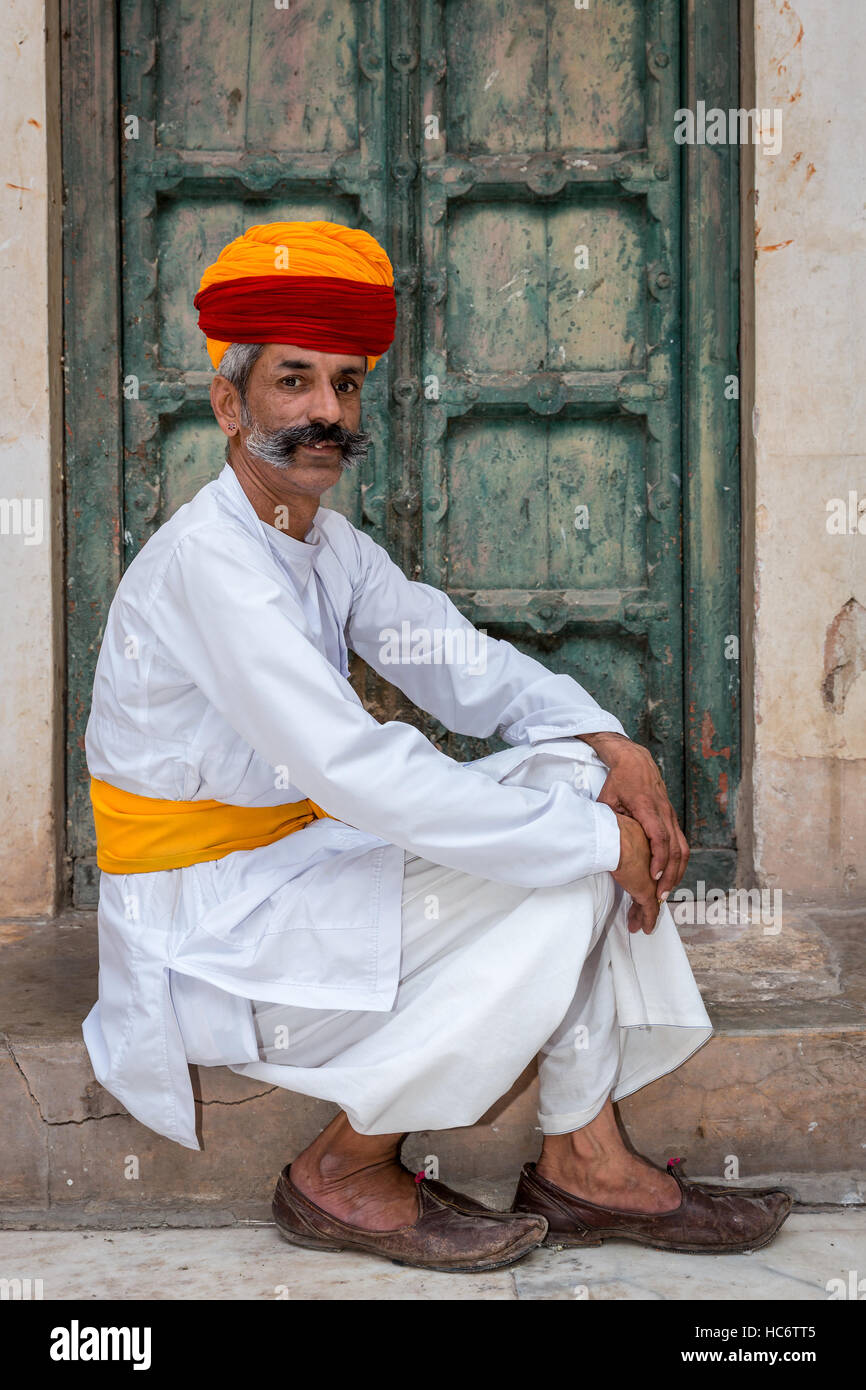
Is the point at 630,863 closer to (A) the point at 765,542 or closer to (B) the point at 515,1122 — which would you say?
(B) the point at 515,1122

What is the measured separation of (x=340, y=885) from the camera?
2217 mm

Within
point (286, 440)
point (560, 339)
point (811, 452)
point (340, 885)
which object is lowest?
point (340, 885)

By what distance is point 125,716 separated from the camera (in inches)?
90.1

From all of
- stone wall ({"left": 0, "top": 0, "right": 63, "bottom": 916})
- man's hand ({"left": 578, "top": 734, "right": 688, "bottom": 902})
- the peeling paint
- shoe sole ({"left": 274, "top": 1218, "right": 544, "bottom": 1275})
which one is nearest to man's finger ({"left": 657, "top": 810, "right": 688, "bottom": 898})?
man's hand ({"left": 578, "top": 734, "right": 688, "bottom": 902})

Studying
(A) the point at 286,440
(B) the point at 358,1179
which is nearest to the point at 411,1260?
(B) the point at 358,1179

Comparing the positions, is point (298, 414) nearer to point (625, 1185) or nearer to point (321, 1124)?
point (321, 1124)

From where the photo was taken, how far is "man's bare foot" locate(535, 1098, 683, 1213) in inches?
87.3

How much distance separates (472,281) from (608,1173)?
216 centimetres

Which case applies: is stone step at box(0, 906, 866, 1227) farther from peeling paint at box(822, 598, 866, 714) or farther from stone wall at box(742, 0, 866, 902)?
peeling paint at box(822, 598, 866, 714)

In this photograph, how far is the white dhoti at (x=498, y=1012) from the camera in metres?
2.10

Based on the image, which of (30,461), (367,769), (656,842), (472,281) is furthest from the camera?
(472,281)

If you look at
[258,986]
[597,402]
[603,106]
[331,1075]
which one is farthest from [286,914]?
[603,106]

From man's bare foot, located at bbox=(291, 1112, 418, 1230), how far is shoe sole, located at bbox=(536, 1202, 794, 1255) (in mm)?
222

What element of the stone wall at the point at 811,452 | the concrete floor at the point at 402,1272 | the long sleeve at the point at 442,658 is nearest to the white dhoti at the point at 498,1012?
the concrete floor at the point at 402,1272
